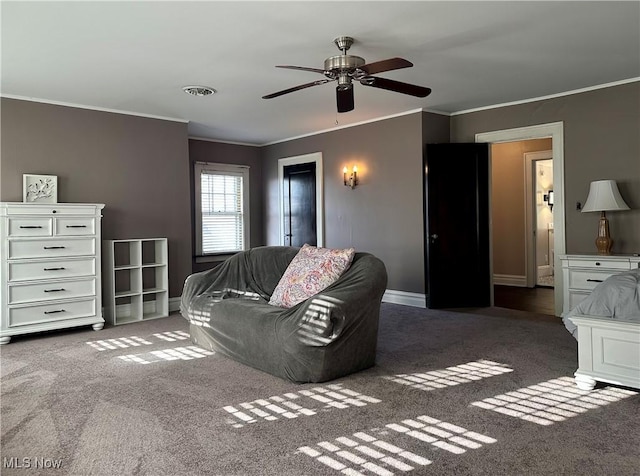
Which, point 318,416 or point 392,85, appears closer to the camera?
point 318,416

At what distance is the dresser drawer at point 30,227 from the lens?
14.6ft

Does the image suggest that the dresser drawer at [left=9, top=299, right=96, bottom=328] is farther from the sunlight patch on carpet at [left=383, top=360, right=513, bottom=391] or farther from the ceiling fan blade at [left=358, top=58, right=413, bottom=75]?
the ceiling fan blade at [left=358, top=58, right=413, bottom=75]

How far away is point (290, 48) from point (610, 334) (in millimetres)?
2948

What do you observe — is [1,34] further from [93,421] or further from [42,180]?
A: [93,421]

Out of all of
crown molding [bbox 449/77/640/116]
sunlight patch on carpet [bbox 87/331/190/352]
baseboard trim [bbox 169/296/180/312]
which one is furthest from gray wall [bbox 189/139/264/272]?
crown molding [bbox 449/77/640/116]

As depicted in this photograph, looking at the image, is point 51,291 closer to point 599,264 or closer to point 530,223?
point 599,264

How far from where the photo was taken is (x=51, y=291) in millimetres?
4688

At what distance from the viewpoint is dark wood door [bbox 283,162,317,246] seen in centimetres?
738

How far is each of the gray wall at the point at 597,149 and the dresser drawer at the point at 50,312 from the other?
5118mm

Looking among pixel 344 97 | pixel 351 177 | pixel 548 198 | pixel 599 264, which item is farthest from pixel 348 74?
pixel 548 198

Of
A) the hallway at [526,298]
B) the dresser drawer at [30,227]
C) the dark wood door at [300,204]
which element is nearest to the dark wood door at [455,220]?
the hallway at [526,298]

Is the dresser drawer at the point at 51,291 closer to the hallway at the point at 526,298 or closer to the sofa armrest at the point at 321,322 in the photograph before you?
the sofa armrest at the point at 321,322

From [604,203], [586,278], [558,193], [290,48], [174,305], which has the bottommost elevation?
[174,305]

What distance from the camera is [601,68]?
14.4 ft
